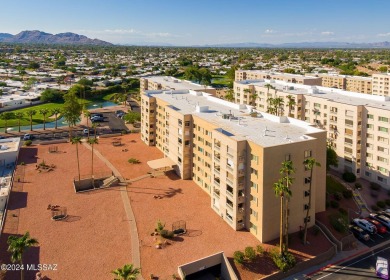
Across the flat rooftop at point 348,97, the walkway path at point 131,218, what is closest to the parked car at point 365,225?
the flat rooftop at point 348,97

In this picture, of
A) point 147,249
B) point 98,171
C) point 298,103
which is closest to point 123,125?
point 98,171

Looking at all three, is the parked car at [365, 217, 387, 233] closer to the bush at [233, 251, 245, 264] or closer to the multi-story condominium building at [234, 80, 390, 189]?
the multi-story condominium building at [234, 80, 390, 189]

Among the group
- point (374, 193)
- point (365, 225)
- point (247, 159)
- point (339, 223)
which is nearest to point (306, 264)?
point (339, 223)

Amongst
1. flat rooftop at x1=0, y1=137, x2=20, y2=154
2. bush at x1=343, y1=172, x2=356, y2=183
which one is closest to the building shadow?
flat rooftop at x1=0, y1=137, x2=20, y2=154

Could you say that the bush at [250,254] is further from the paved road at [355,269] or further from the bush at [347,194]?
the bush at [347,194]

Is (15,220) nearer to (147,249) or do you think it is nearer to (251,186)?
(147,249)
